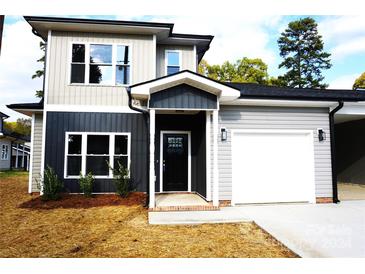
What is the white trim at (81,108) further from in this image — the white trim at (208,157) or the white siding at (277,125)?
the white siding at (277,125)

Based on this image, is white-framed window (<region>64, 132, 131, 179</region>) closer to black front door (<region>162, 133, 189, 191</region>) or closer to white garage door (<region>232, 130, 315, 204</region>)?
black front door (<region>162, 133, 189, 191</region>)

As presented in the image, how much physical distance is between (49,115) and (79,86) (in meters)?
1.33

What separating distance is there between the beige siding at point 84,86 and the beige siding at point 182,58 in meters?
1.06

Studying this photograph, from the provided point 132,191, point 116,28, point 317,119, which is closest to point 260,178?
point 317,119

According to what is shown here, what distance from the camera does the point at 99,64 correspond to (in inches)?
328

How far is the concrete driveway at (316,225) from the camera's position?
3773 millimetres

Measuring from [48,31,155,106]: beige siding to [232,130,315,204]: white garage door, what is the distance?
400 cm

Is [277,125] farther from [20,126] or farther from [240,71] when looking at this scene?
[20,126]

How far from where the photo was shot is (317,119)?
7293mm

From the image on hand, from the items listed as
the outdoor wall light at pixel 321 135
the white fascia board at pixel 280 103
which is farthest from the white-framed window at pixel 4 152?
the outdoor wall light at pixel 321 135

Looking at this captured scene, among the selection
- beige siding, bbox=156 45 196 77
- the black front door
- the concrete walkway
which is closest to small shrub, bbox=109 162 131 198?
the black front door

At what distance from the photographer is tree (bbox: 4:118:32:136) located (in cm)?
3841

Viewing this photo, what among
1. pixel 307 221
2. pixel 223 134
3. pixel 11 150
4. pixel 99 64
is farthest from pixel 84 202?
pixel 11 150

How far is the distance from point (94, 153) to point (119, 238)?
4.21 metres
